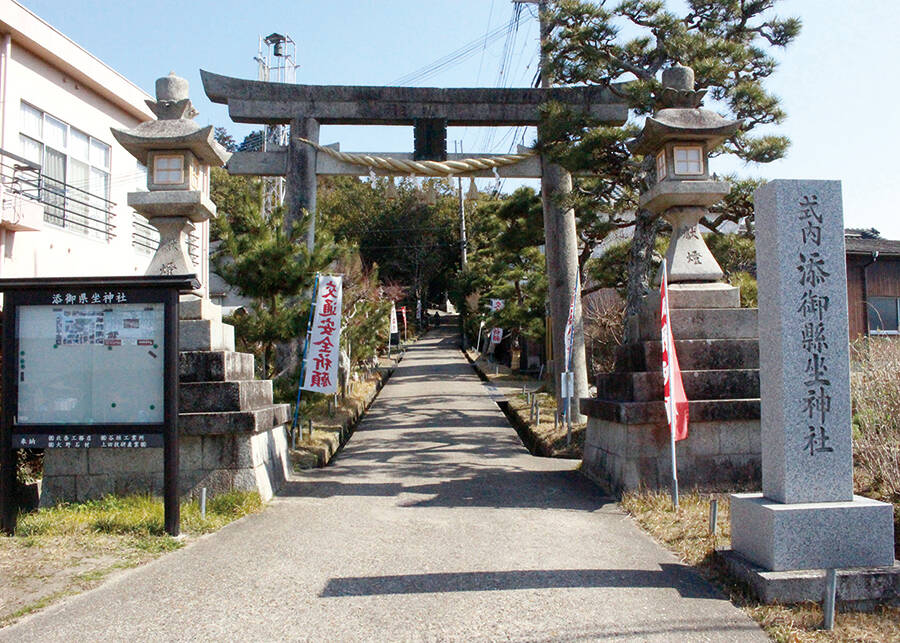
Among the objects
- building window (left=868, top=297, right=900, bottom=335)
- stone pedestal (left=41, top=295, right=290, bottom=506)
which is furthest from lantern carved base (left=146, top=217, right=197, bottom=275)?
building window (left=868, top=297, right=900, bottom=335)

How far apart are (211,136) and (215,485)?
394 centimetres

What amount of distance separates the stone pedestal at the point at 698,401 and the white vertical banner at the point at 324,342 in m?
4.51

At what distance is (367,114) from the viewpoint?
533 inches

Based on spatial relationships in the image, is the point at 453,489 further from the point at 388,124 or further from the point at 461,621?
the point at 388,124

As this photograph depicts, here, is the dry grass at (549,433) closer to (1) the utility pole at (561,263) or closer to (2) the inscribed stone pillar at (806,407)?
(1) the utility pole at (561,263)

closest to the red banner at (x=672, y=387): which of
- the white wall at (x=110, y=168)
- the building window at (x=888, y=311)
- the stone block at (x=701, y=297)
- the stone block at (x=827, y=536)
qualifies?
the stone block at (x=701, y=297)

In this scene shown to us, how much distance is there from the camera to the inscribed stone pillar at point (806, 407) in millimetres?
4785

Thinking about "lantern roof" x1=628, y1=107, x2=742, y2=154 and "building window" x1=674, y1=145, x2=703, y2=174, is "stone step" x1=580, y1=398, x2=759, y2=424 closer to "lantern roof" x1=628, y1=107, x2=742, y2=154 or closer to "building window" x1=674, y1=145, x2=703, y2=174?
"building window" x1=674, y1=145, x2=703, y2=174

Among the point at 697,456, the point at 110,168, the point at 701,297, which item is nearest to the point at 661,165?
the point at 701,297

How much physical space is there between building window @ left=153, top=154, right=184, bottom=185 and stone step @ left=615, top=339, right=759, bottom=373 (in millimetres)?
5818

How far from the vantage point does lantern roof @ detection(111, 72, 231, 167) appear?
793 centimetres

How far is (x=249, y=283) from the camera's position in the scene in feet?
34.2

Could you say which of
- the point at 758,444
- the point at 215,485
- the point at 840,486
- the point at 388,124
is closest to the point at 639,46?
the point at 388,124

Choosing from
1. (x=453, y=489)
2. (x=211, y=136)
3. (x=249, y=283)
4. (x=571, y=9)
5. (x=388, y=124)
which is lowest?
(x=453, y=489)
